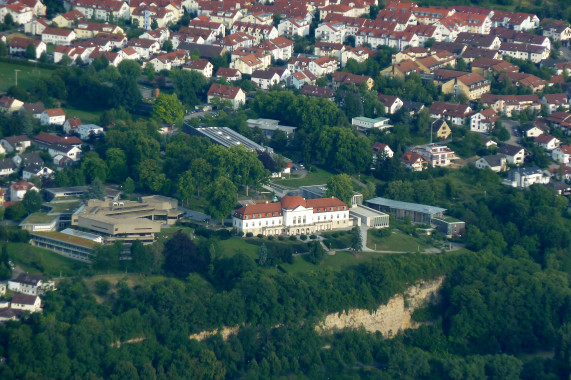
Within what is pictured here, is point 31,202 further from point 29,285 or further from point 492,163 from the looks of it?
point 492,163

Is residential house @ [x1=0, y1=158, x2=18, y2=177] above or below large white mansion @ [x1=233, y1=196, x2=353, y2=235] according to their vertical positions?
above

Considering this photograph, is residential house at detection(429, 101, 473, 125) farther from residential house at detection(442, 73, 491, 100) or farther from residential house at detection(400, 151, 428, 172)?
residential house at detection(400, 151, 428, 172)

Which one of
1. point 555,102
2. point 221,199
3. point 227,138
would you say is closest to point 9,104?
point 227,138

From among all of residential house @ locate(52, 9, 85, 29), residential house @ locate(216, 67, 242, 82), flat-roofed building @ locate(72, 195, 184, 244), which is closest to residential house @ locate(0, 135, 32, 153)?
flat-roofed building @ locate(72, 195, 184, 244)

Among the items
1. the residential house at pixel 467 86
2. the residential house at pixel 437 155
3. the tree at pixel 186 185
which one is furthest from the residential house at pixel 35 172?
the residential house at pixel 467 86

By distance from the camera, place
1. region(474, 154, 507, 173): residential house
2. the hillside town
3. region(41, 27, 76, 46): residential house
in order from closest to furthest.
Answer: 1. the hillside town
2. region(474, 154, 507, 173): residential house
3. region(41, 27, 76, 46): residential house

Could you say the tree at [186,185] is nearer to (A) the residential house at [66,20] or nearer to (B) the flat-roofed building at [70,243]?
(B) the flat-roofed building at [70,243]

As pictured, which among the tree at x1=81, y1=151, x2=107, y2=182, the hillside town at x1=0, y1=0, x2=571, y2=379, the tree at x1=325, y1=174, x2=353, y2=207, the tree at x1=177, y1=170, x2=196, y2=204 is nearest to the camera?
the hillside town at x1=0, y1=0, x2=571, y2=379
